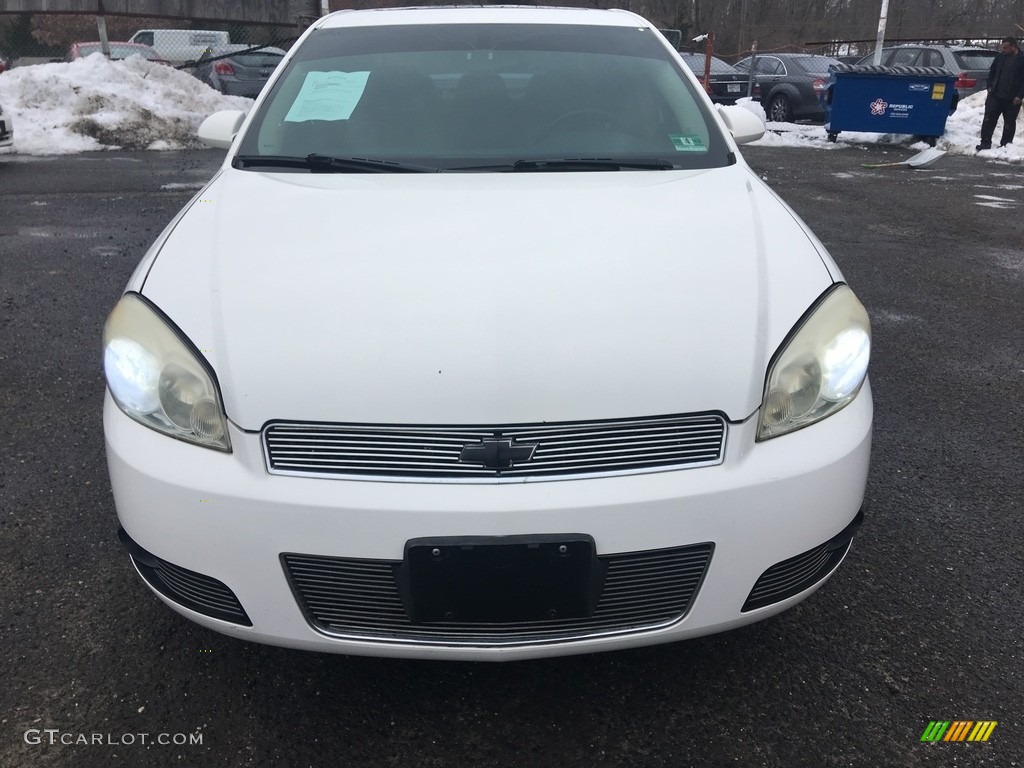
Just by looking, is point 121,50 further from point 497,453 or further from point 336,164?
point 497,453

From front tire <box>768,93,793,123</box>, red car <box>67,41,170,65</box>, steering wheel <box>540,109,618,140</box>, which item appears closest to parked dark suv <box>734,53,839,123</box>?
front tire <box>768,93,793,123</box>

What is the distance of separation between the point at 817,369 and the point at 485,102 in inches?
59.6

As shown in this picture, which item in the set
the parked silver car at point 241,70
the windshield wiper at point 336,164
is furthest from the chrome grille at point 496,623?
the parked silver car at point 241,70

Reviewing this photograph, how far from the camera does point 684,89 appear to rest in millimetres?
2938

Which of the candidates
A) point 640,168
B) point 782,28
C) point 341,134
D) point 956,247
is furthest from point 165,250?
point 782,28

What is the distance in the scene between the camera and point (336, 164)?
8.34ft

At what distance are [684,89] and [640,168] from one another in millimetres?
553

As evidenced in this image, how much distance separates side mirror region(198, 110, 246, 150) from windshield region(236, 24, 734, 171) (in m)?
0.30

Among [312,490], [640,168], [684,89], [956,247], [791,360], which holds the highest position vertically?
[684,89]

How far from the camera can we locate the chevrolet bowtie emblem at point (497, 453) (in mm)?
1601

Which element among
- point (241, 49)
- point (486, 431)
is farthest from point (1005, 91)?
point (241, 49)

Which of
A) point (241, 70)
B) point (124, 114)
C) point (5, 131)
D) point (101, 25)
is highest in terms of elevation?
point (101, 25)

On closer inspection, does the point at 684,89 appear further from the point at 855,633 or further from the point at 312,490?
the point at 312,490

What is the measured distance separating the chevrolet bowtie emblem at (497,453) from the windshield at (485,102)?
46.8 inches
